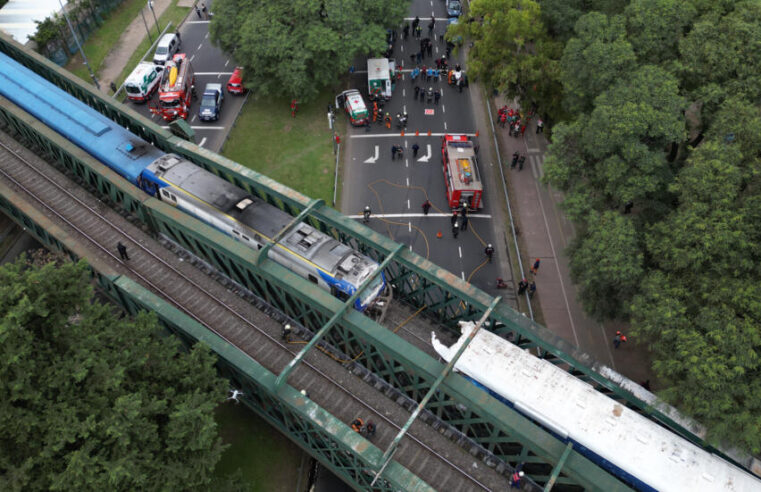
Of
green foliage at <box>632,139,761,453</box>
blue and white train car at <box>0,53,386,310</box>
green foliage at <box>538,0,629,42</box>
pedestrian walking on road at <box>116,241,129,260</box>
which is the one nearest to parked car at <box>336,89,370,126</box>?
green foliage at <box>538,0,629,42</box>

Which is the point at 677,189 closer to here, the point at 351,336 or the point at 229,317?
the point at 351,336

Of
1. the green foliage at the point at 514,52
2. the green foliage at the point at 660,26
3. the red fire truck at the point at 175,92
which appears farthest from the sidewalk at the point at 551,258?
the red fire truck at the point at 175,92

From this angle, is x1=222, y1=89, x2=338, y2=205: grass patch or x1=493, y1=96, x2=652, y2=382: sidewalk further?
x1=222, y1=89, x2=338, y2=205: grass patch

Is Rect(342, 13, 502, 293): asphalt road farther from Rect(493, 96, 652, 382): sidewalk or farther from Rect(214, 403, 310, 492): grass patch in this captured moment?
Rect(214, 403, 310, 492): grass patch

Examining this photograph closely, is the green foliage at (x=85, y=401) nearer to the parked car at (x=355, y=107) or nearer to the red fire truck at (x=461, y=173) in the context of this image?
the red fire truck at (x=461, y=173)

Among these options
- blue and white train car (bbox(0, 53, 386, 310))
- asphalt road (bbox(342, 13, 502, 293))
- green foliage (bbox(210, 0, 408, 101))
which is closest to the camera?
blue and white train car (bbox(0, 53, 386, 310))
